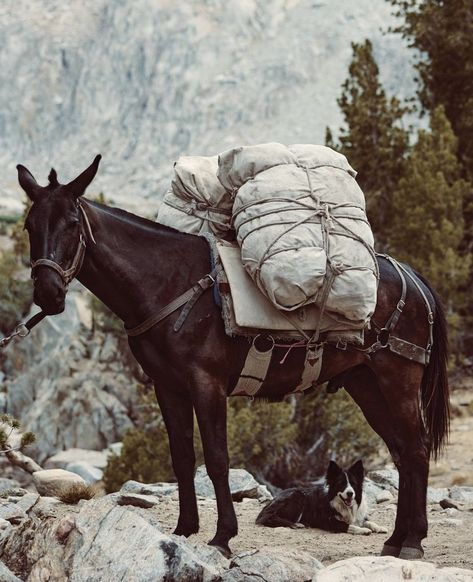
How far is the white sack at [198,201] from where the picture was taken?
24.1 feet

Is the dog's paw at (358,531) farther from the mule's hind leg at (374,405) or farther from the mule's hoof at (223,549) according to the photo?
the mule's hoof at (223,549)

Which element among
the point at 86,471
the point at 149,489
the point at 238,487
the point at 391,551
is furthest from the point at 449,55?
the point at 391,551

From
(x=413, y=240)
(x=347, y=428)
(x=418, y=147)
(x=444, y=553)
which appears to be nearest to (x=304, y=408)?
(x=347, y=428)

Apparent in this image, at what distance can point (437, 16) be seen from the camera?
27953mm

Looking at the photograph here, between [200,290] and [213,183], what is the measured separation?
0.93 metres

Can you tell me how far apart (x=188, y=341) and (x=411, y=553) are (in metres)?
2.22

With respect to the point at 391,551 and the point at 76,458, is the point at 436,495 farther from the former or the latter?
the point at 76,458

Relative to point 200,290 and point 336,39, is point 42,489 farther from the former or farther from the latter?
point 336,39

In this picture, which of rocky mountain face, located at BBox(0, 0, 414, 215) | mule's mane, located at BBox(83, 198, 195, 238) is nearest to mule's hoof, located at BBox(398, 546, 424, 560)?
mule's mane, located at BBox(83, 198, 195, 238)

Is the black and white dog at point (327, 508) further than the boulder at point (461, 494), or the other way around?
the boulder at point (461, 494)

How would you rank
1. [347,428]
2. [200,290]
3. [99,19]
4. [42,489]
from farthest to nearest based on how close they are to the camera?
[99,19], [347,428], [42,489], [200,290]

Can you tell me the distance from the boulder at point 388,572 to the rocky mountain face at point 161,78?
2502 inches

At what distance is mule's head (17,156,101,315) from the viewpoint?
6.43 m

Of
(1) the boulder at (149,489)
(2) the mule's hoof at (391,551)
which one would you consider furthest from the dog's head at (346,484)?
(1) the boulder at (149,489)
